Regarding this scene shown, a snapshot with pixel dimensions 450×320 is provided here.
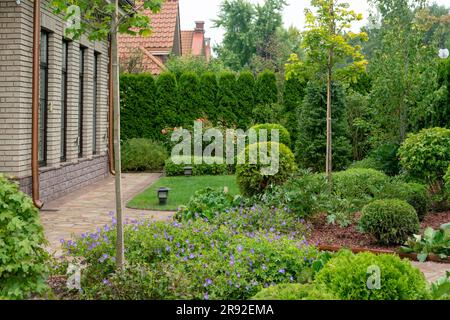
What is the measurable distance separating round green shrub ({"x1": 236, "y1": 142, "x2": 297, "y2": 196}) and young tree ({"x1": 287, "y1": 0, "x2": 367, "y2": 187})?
2.48 ft

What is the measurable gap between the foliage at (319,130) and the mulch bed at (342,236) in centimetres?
617

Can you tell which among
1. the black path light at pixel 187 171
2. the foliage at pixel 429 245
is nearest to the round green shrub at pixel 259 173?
the foliage at pixel 429 245

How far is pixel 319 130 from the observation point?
1581cm

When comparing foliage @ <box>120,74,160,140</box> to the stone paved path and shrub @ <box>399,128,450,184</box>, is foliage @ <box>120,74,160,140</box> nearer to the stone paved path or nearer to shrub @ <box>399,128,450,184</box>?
the stone paved path

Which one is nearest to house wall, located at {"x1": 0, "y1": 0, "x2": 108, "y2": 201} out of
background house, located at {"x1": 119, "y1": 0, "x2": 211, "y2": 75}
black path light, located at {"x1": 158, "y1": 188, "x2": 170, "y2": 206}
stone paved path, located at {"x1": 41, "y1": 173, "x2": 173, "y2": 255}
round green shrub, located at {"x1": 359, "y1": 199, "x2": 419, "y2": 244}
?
stone paved path, located at {"x1": 41, "y1": 173, "x2": 173, "y2": 255}

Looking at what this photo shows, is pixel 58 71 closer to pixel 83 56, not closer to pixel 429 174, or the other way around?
pixel 83 56

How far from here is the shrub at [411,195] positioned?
942 centimetres

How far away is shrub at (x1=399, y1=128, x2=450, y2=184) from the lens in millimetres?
10656

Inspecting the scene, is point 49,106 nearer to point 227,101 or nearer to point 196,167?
point 196,167

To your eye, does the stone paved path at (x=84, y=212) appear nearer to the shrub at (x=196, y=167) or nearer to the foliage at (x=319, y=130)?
the shrub at (x=196, y=167)

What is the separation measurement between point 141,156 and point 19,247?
44.0ft

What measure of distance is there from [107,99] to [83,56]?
7.38 ft

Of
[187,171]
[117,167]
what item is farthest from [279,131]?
[117,167]

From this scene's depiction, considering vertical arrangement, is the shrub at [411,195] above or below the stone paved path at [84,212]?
above
